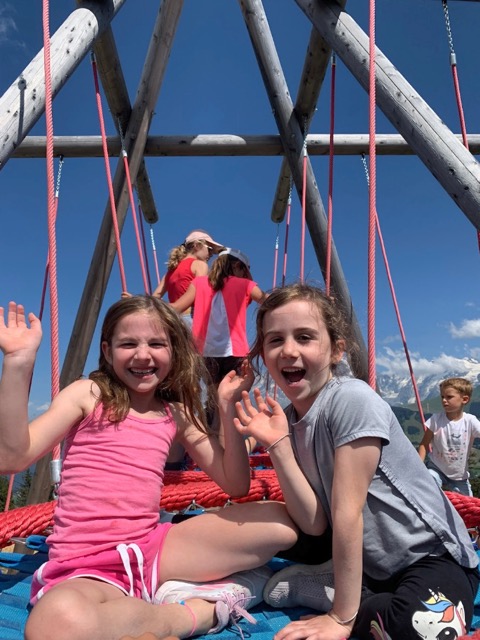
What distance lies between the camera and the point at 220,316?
3594mm

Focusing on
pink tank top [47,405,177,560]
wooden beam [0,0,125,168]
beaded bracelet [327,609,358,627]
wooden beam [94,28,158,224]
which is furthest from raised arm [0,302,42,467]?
wooden beam [94,28,158,224]

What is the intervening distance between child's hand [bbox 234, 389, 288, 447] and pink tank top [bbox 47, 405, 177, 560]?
0.32 m

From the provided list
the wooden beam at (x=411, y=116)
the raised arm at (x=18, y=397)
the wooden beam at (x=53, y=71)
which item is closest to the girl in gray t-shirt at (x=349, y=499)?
the raised arm at (x=18, y=397)

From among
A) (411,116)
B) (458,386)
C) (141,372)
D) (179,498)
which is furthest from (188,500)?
(458,386)

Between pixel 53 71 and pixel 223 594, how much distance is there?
239cm

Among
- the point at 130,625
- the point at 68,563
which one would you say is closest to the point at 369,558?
the point at 130,625

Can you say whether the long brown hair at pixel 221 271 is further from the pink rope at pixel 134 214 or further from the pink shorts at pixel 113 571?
the pink shorts at pixel 113 571

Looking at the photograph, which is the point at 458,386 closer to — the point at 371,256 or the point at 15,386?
the point at 371,256

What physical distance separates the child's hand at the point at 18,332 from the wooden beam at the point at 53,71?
1.01 meters

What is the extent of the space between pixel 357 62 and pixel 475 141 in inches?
92.3

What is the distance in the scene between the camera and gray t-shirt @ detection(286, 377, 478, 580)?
4.44ft

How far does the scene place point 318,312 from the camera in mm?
1542

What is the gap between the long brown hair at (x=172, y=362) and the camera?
1759mm

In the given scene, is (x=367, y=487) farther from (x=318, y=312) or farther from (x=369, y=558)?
(x=318, y=312)
